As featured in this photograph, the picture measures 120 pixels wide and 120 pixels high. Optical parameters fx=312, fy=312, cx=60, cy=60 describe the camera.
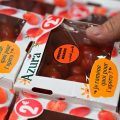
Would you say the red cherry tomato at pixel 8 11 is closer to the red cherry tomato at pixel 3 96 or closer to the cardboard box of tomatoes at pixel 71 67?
the cardboard box of tomatoes at pixel 71 67

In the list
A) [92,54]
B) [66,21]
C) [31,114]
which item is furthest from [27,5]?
[31,114]

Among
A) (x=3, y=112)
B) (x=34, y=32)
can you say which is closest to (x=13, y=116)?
(x=3, y=112)

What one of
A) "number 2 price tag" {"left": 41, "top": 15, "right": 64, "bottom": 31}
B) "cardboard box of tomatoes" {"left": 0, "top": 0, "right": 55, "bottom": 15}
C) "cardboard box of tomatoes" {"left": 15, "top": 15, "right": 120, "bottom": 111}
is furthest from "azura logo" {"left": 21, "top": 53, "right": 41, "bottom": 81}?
"cardboard box of tomatoes" {"left": 0, "top": 0, "right": 55, "bottom": 15}

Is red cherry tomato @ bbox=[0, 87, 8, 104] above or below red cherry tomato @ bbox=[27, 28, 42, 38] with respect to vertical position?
below

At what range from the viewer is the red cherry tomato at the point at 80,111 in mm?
705

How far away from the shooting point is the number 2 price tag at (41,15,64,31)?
856 millimetres

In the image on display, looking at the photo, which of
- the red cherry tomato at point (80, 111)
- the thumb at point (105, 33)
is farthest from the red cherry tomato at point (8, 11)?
the red cherry tomato at point (80, 111)

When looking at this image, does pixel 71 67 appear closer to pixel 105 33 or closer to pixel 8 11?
pixel 105 33

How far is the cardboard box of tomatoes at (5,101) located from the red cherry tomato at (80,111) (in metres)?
0.14

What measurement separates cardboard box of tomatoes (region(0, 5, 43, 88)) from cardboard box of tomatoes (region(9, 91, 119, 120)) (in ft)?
0.23

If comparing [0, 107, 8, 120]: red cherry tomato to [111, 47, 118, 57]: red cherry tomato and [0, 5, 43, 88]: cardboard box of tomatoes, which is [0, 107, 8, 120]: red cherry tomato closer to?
[0, 5, 43, 88]: cardboard box of tomatoes

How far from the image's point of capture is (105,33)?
0.87 metres

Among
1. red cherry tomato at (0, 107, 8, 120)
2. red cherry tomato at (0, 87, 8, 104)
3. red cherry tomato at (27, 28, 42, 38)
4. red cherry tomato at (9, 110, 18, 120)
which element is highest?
red cherry tomato at (27, 28, 42, 38)

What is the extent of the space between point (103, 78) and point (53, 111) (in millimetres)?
145
